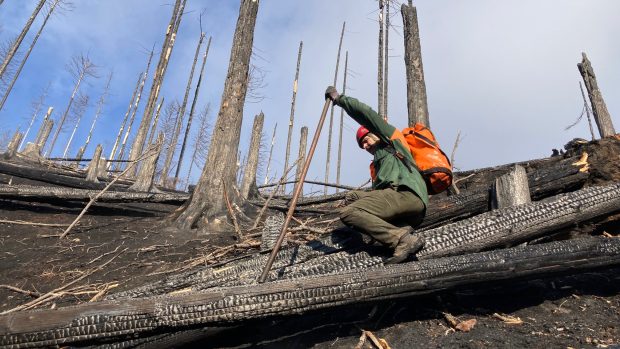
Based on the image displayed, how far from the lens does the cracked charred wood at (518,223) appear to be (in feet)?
11.0

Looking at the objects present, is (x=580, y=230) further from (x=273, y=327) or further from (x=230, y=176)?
(x=230, y=176)

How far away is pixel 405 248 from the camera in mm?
3123

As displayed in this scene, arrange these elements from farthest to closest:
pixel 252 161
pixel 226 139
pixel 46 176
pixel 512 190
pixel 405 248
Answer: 1. pixel 252 161
2. pixel 46 176
3. pixel 226 139
4. pixel 512 190
5. pixel 405 248

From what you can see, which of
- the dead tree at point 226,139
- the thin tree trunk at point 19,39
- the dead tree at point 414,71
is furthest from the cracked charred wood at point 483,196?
the thin tree trunk at point 19,39

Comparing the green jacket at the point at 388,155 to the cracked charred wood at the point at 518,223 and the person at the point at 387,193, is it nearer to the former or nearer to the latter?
the person at the point at 387,193

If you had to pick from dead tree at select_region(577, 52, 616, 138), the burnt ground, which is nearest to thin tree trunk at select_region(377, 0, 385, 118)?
dead tree at select_region(577, 52, 616, 138)

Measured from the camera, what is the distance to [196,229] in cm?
601

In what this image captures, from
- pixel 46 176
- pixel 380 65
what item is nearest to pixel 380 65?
pixel 380 65

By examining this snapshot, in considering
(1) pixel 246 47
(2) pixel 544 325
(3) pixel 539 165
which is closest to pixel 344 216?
(2) pixel 544 325

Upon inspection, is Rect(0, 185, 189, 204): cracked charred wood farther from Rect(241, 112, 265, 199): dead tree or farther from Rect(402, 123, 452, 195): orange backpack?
Rect(402, 123, 452, 195): orange backpack

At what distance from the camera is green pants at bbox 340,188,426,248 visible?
3.18m

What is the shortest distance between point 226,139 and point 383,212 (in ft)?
13.4

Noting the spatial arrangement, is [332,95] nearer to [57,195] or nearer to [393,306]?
[393,306]

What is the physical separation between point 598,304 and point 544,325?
0.66 m
